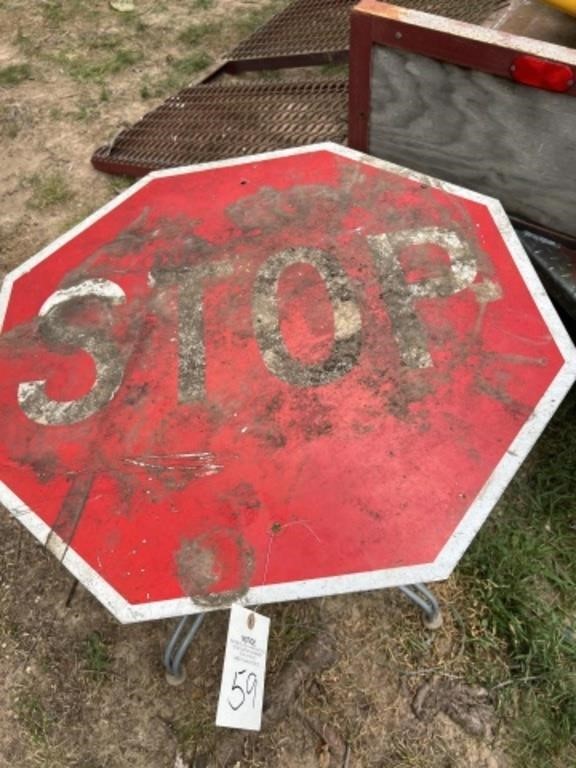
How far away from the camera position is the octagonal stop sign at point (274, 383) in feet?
4.70

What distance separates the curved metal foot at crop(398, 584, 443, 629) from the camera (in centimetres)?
212

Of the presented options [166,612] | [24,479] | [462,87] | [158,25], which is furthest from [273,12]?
[166,612]

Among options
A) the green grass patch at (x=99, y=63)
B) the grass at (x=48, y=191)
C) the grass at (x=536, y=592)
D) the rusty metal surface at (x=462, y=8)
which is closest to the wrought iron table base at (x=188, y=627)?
the grass at (x=536, y=592)

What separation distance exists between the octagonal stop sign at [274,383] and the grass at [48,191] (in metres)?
1.83

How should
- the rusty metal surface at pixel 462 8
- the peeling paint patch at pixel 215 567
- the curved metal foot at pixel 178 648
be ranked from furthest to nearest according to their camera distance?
the rusty metal surface at pixel 462 8, the curved metal foot at pixel 178 648, the peeling paint patch at pixel 215 567

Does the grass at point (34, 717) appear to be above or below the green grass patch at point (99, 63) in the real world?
below

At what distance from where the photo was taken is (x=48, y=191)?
12.5 ft

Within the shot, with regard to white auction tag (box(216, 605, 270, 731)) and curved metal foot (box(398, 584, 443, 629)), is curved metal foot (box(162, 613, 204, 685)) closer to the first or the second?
white auction tag (box(216, 605, 270, 731))

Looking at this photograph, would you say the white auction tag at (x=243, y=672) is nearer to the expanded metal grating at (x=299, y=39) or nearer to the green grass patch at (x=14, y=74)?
the expanded metal grating at (x=299, y=39)

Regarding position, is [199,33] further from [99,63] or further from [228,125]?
[228,125]

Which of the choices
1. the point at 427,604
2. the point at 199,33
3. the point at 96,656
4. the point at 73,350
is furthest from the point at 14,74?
the point at 427,604

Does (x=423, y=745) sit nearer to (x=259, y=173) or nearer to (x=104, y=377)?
(x=104, y=377)

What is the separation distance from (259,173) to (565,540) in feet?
5.73

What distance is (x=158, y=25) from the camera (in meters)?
4.91
